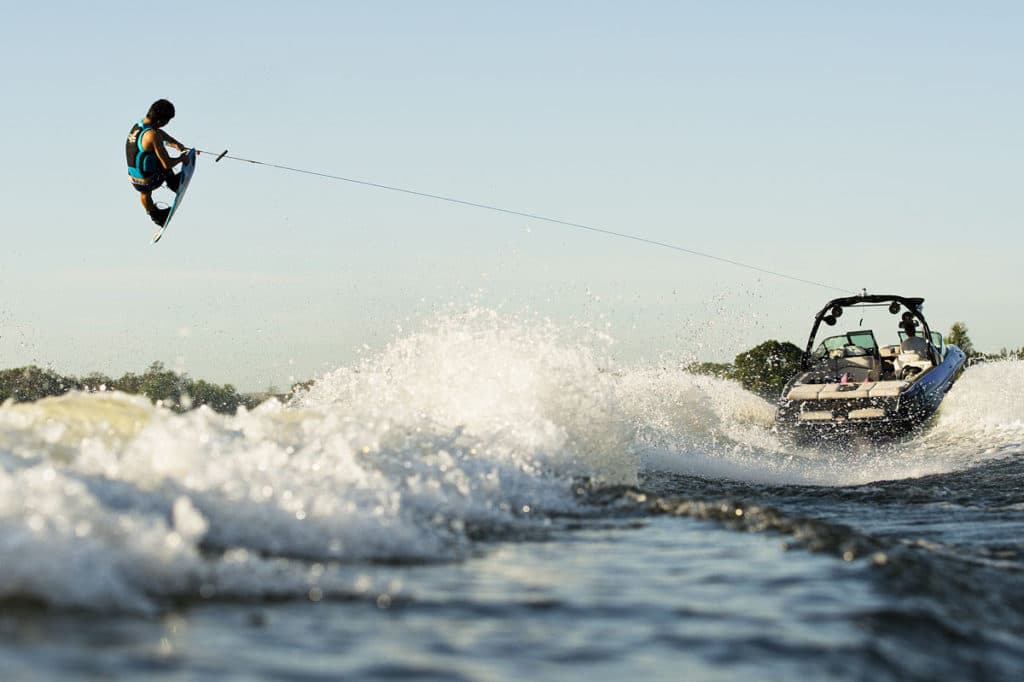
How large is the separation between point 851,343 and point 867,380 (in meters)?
1.05

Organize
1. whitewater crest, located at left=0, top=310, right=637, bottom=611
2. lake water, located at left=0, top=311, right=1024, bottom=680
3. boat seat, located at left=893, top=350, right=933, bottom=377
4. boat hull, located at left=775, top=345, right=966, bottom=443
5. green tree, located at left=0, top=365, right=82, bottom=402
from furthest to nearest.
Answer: green tree, located at left=0, top=365, right=82, bottom=402, boat seat, located at left=893, top=350, right=933, bottom=377, boat hull, located at left=775, top=345, right=966, bottom=443, whitewater crest, located at left=0, top=310, right=637, bottom=611, lake water, located at left=0, top=311, right=1024, bottom=680

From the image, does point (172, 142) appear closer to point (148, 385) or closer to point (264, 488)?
point (264, 488)

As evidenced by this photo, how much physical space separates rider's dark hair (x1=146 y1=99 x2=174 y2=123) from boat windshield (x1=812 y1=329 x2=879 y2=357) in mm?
11972

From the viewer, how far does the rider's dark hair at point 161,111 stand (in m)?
14.8

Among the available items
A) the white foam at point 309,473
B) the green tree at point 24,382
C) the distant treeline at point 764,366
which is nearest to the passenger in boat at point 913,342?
the white foam at point 309,473

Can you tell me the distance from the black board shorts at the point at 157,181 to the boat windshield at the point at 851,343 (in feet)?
38.2

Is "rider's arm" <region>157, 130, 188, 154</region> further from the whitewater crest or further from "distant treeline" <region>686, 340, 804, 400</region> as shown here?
"distant treeline" <region>686, 340, 804, 400</region>

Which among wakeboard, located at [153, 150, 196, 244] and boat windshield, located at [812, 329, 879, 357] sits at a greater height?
wakeboard, located at [153, 150, 196, 244]

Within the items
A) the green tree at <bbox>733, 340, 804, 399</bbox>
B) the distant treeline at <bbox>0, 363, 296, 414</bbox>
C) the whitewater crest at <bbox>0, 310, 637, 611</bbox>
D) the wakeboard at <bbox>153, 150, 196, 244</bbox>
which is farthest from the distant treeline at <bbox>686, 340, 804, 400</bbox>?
the whitewater crest at <bbox>0, 310, 637, 611</bbox>

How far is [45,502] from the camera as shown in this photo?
4.98 m

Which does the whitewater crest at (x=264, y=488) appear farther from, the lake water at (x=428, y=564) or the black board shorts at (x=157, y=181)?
the black board shorts at (x=157, y=181)

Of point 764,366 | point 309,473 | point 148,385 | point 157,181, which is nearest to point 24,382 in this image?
point 148,385

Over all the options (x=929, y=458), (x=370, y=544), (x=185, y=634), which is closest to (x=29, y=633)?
(x=185, y=634)

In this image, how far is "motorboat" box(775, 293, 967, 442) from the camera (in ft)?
61.2
